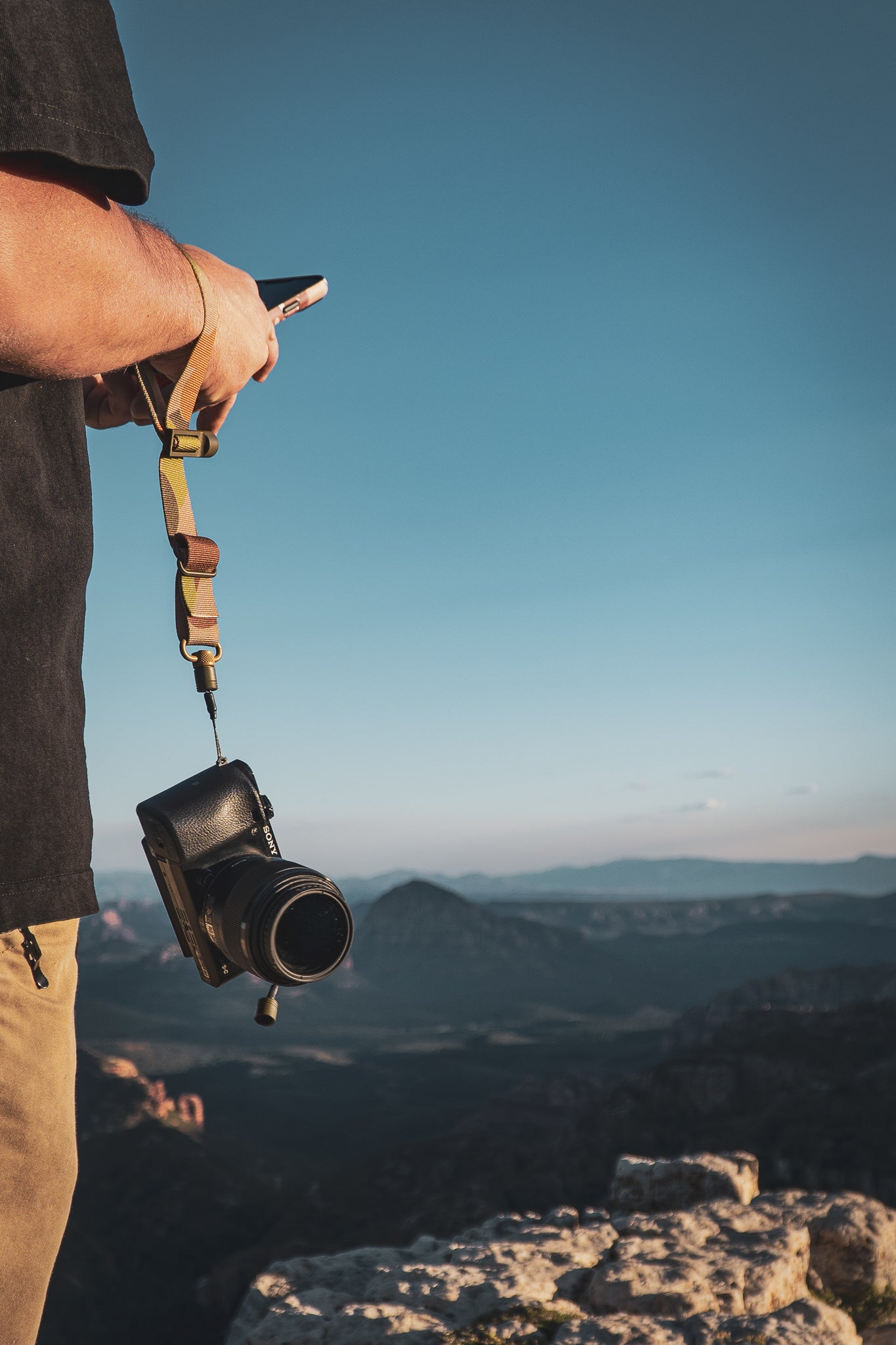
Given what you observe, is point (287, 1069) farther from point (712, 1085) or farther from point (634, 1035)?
point (712, 1085)

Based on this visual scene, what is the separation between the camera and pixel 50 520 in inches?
62.3

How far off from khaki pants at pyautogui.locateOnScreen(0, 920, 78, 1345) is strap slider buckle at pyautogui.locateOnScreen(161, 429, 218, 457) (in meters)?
0.93

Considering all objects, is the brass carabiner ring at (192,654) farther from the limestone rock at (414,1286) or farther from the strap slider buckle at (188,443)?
the limestone rock at (414,1286)

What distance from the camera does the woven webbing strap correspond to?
5.78 ft

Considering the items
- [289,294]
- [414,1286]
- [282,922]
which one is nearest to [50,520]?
[282,922]

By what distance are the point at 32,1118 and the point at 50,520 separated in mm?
1062

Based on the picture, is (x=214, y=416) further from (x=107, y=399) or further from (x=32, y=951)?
(x=32, y=951)

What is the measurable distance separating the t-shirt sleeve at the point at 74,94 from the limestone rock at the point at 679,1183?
504 cm

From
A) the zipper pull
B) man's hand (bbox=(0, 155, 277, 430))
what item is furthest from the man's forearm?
the zipper pull

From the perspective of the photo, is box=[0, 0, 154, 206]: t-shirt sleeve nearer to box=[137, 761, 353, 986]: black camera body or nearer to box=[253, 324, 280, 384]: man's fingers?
box=[253, 324, 280, 384]: man's fingers

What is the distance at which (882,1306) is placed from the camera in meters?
3.93

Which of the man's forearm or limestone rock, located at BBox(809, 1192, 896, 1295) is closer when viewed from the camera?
the man's forearm

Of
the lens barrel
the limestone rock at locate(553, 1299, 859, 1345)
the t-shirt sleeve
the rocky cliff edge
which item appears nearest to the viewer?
the t-shirt sleeve

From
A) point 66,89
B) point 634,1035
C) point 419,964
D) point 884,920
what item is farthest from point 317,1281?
point 884,920
